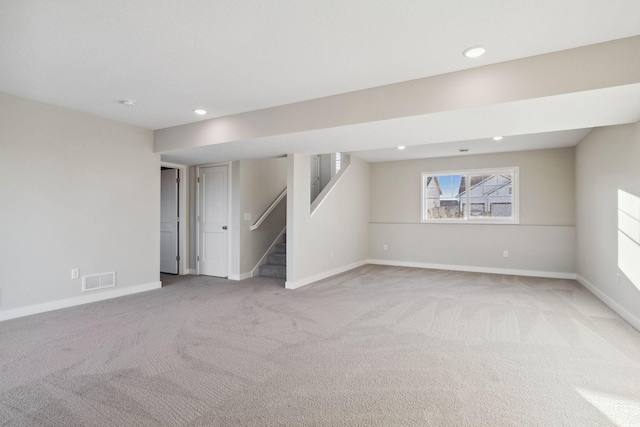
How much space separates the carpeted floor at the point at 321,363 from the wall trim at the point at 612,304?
0.43 feet

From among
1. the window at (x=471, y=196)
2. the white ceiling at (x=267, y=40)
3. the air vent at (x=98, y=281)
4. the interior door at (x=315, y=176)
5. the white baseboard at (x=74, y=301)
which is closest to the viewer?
the white ceiling at (x=267, y=40)

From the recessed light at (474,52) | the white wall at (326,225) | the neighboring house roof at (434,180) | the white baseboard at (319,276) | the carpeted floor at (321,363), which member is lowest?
the carpeted floor at (321,363)

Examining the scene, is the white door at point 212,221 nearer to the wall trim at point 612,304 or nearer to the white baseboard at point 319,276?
the white baseboard at point 319,276

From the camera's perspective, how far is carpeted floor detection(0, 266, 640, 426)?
6.39ft

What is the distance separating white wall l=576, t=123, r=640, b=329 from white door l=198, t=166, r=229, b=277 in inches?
220

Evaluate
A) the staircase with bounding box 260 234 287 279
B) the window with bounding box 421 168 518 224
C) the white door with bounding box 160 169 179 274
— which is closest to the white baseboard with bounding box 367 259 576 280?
the window with bounding box 421 168 518 224

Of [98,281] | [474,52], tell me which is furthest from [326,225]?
[474,52]

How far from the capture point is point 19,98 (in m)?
3.72

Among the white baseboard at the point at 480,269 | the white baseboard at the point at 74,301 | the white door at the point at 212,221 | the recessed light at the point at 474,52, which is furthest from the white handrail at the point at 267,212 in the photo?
the recessed light at the point at 474,52

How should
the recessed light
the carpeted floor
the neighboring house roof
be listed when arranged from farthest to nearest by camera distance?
1. the neighboring house roof
2. the recessed light
3. the carpeted floor

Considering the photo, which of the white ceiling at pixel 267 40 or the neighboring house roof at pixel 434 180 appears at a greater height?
the white ceiling at pixel 267 40

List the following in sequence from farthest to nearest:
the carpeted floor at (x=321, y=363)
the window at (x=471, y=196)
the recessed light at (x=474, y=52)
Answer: the window at (x=471, y=196) < the recessed light at (x=474, y=52) < the carpeted floor at (x=321, y=363)

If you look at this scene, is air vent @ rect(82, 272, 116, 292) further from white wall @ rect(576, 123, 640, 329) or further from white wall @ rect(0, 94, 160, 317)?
white wall @ rect(576, 123, 640, 329)

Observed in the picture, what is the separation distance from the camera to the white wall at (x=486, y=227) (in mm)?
6129
